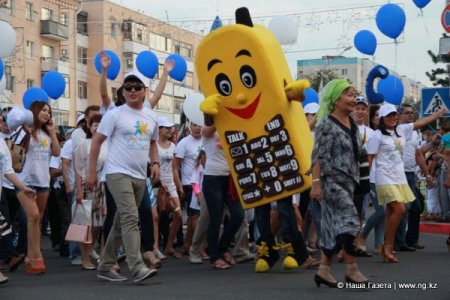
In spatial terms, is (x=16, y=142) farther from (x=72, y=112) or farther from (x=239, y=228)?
(x=72, y=112)

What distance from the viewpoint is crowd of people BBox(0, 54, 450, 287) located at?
852 centimetres

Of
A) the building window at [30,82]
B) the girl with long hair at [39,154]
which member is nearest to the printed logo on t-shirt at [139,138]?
the girl with long hair at [39,154]

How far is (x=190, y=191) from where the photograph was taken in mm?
13438

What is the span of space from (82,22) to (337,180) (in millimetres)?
61953

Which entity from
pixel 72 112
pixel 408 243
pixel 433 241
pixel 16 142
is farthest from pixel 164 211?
pixel 72 112

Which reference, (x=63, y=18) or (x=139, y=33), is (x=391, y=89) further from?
(x=139, y=33)

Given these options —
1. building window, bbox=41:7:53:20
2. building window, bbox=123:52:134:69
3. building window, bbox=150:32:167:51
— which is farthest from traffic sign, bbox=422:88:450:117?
building window, bbox=150:32:167:51

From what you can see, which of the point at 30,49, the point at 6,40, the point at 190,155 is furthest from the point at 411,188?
the point at 30,49

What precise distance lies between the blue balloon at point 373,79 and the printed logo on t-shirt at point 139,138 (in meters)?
4.02

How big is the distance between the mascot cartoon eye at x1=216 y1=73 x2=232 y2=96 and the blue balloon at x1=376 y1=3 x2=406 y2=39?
324 inches

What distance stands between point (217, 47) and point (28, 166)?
2.45 m

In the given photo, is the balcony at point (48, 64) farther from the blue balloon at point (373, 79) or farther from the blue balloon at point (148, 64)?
the blue balloon at point (373, 79)

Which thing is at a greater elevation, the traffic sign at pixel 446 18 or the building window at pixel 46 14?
the building window at pixel 46 14

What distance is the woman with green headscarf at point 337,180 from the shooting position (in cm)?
833
